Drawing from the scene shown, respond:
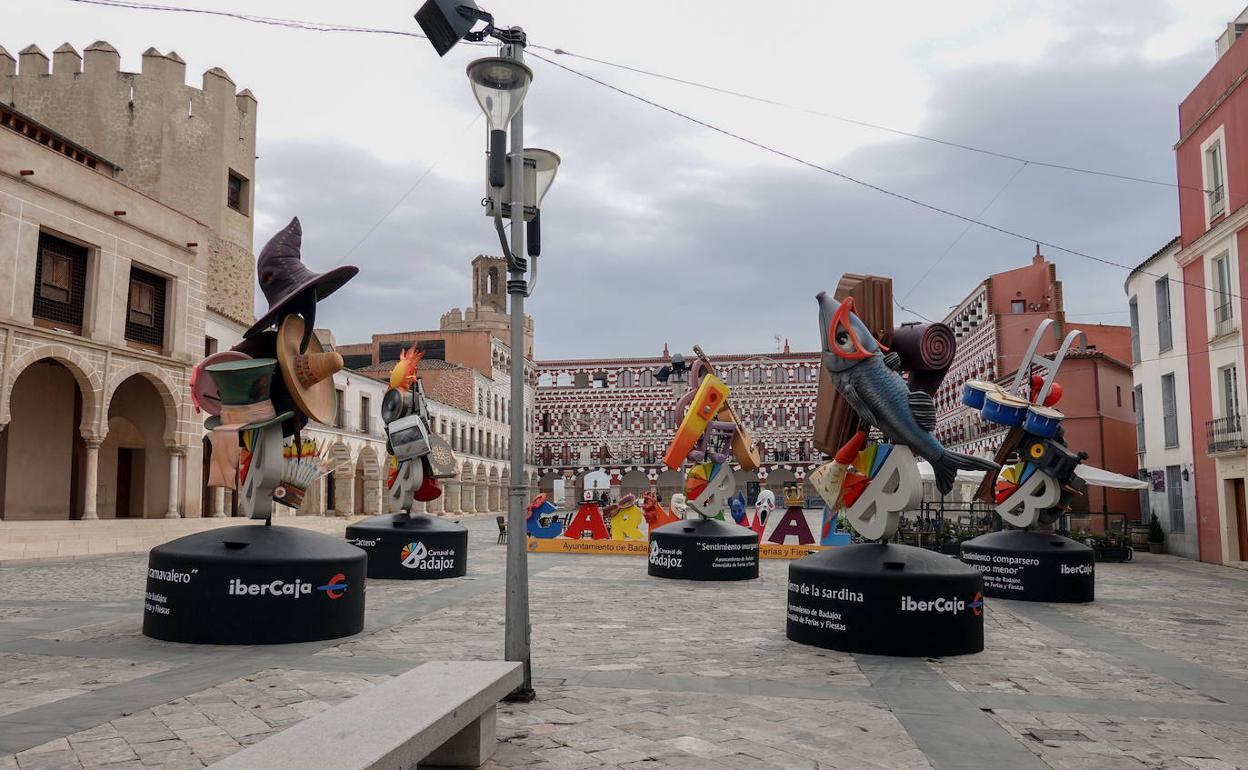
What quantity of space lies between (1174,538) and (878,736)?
22330 mm

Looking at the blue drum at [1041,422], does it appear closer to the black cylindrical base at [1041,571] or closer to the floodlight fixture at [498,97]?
the black cylindrical base at [1041,571]

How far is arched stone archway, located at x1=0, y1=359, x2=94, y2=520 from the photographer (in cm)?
2239

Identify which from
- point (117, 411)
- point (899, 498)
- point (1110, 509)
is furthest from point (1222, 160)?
point (117, 411)

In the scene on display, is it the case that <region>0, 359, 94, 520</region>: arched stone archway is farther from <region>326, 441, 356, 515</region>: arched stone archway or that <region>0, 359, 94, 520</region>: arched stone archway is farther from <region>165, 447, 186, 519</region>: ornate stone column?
<region>326, 441, 356, 515</region>: arched stone archway

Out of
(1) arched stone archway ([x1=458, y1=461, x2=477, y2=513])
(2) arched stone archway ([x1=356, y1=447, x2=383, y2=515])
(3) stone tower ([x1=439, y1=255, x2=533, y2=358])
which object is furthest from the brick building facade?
(2) arched stone archway ([x1=356, y1=447, x2=383, y2=515])

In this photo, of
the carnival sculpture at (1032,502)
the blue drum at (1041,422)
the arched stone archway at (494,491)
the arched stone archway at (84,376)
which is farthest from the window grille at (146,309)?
the arched stone archway at (494,491)

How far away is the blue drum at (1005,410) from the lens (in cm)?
1404

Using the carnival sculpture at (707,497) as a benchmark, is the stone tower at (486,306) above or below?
above

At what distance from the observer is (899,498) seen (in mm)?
8945

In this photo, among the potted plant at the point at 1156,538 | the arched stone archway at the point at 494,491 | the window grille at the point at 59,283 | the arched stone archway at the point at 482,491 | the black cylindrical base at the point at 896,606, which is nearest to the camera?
the black cylindrical base at the point at 896,606

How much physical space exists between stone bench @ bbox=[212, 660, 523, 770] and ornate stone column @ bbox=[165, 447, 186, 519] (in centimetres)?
2286

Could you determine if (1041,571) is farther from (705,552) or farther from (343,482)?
(343,482)

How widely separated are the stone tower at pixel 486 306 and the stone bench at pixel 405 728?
68.6 meters

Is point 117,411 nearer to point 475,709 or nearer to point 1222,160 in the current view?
point 475,709
